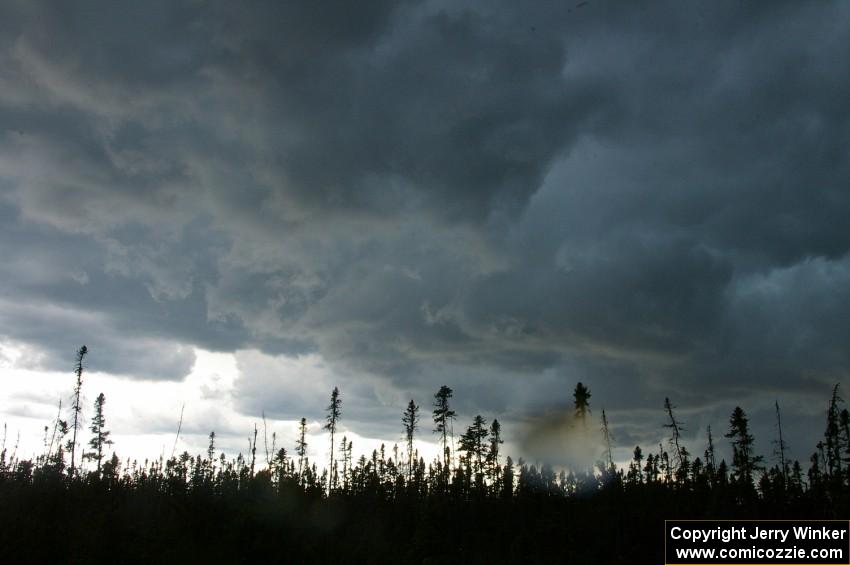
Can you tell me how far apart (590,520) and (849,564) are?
574 inches

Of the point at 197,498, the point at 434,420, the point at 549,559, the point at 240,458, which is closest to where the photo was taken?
the point at 549,559

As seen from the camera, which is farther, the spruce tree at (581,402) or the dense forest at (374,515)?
the spruce tree at (581,402)

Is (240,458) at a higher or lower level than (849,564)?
higher

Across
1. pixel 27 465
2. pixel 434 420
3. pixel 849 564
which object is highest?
pixel 434 420

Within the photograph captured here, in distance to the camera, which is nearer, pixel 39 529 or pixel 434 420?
pixel 39 529

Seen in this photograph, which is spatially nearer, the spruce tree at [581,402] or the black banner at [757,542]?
the black banner at [757,542]

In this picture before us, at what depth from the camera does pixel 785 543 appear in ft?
124

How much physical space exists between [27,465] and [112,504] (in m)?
23.8

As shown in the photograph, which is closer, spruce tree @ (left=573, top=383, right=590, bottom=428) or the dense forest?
the dense forest

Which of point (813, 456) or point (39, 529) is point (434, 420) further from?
point (39, 529)

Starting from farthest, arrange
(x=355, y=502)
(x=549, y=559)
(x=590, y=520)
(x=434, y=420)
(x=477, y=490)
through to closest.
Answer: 1. (x=434, y=420)
2. (x=477, y=490)
3. (x=355, y=502)
4. (x=590, y=520)
5. (x=549, y=559)

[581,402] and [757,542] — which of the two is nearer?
[757,542]

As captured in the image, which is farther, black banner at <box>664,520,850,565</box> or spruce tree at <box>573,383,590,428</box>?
spruce tree at <box>573,383,590,428</box>

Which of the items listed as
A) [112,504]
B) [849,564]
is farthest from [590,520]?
[112,504]
